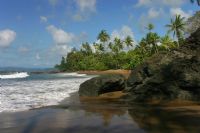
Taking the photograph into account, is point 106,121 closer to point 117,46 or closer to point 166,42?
point 166,42

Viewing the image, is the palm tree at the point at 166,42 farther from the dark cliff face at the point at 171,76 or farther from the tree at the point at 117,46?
the dark cliff face at the point at 171,76

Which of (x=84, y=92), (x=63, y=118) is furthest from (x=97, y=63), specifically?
(x=63, y=118)

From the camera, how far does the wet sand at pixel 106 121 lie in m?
9.73

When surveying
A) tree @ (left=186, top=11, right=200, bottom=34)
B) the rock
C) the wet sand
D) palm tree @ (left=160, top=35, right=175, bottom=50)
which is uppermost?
tree @ (left=186, top=11, right=200, bottom=34)

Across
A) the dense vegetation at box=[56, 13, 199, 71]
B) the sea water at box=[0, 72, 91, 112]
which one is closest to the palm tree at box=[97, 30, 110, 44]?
the dense vegetation at box=[56, 13, 199, 71]

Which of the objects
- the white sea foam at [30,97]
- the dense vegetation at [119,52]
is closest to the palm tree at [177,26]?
the dense vegetation at [119,52]

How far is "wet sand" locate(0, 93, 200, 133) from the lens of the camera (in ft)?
31.9

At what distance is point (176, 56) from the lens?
722 inches

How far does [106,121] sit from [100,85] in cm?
1017

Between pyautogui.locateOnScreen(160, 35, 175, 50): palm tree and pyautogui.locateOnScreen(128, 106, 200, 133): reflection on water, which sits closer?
pyautogui.locateOnScreen(128, 106, 200, 133): reflection on water

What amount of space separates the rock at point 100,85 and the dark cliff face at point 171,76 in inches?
84.6

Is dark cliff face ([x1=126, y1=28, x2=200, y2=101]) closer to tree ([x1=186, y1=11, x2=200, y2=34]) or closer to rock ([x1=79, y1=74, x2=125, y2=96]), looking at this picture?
rock ([x1=79, y1=74, x2=125, y2=96])

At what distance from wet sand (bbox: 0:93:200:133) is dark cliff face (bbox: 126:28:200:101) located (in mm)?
3339

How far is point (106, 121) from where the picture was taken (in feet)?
36.6
